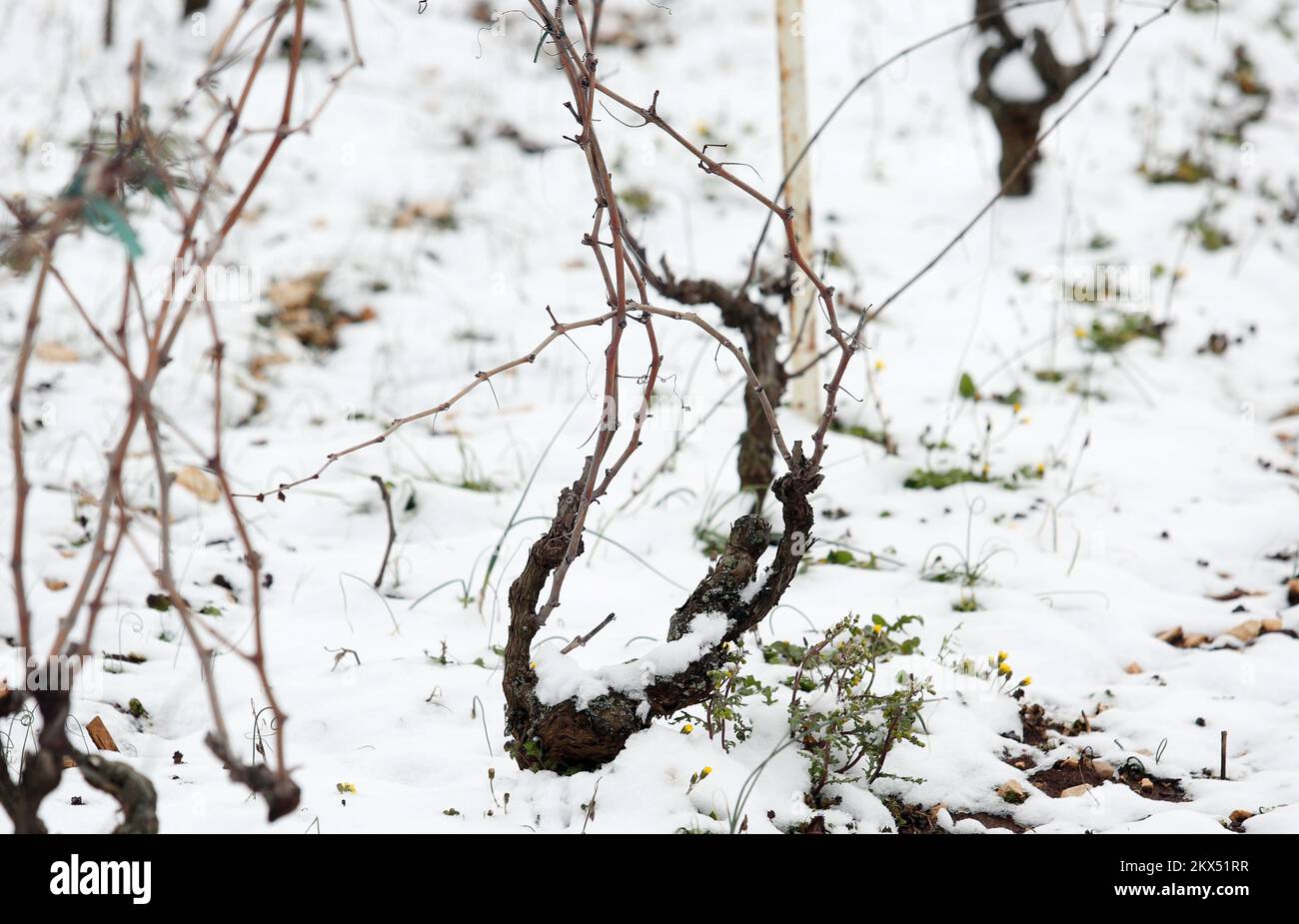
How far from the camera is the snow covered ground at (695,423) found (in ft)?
6.73

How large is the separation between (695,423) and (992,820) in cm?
201

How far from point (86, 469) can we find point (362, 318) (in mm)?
1530

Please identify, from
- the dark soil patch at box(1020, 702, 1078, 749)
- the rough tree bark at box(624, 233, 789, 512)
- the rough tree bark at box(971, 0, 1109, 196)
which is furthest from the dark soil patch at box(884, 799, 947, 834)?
the rough tree bark at box(971, 0, 1109, 196)

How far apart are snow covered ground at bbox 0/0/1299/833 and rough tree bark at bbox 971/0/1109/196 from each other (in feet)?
0.53

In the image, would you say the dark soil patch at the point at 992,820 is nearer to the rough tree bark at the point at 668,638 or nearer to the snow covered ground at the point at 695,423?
the snow covered ground at the point at 695,423

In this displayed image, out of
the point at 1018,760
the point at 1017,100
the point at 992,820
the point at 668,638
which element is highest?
the point at 1017,100

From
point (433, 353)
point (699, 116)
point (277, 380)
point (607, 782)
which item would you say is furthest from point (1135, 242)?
point (607, 782)

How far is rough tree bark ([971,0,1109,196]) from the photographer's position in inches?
188

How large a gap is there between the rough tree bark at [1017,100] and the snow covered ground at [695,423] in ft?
0.53

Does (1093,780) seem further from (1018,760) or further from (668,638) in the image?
(668,638)

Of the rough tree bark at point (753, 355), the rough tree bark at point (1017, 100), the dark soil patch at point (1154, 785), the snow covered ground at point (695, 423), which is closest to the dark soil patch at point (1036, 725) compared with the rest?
the snow covered ground at point (695, 423)

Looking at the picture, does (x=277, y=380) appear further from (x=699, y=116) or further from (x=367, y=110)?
(x=699, y=116)

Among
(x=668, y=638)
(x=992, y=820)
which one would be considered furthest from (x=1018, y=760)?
(x=668, y=638)

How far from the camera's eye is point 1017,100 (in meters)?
4.85
